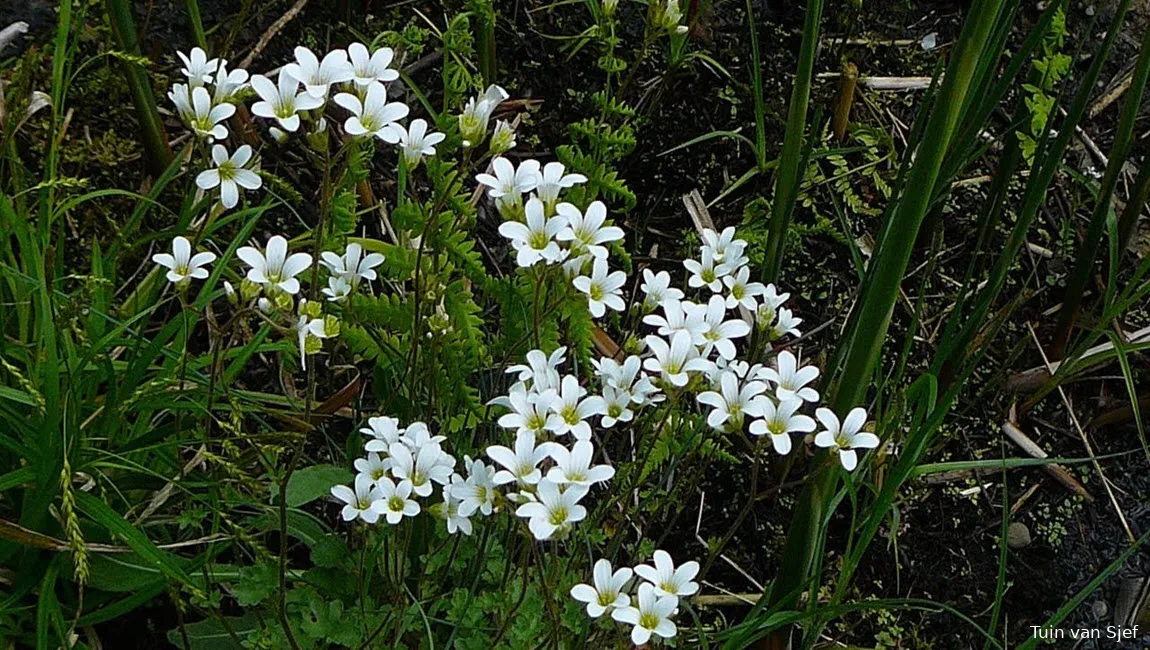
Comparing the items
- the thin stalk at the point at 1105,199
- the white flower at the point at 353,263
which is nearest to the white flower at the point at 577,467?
the white flower at the point at 353,263

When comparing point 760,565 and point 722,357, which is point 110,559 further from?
point 760,565

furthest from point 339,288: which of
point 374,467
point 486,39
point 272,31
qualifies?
point 272,31

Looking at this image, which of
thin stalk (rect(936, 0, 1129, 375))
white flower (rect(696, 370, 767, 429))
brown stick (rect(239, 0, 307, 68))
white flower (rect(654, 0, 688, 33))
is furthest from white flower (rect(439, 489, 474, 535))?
brown stick (rect(239, 0, 307, 68))

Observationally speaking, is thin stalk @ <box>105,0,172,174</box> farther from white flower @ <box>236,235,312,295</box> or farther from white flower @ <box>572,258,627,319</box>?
white flower @ <box>572,258,627,319</box>

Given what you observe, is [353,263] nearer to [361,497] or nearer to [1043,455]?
[361,497]

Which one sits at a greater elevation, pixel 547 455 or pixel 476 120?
pixel 476 120

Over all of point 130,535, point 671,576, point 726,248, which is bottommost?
point 130,535
